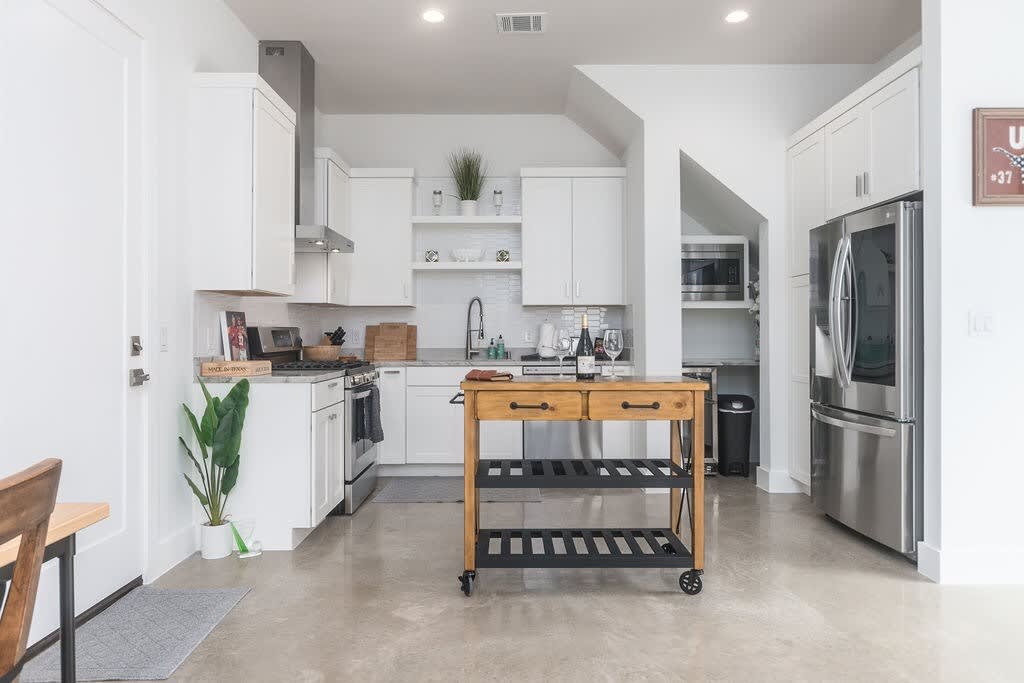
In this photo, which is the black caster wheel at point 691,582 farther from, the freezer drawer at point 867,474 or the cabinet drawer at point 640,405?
the freezer drawer at point 867,474

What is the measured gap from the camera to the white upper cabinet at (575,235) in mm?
5598

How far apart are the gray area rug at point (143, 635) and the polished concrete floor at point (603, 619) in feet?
0.25

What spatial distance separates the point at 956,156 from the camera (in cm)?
303

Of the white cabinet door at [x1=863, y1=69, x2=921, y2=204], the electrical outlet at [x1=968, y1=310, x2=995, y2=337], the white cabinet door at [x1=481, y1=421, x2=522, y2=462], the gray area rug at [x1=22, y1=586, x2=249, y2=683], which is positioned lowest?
the gray area rug at [x1=22, y1=586, x2=249, y2=683]

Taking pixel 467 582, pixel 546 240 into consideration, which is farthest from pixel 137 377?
pixel 546 240

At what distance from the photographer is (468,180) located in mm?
5742

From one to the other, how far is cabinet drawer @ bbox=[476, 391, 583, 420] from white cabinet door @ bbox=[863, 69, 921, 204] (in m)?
2.00

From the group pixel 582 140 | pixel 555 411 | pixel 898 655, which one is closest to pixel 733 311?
pixel 582 140

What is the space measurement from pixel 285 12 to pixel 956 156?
3.64m

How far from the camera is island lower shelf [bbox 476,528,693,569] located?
2.87m

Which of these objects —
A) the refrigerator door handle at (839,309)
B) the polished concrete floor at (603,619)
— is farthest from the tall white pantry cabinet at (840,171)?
the polished concrete floor at (603,619)

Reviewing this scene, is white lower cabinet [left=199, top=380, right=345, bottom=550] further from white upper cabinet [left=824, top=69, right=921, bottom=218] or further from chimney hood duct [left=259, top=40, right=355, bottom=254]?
white upper cabinet [left=824, top=69, right=921, bottom=218]

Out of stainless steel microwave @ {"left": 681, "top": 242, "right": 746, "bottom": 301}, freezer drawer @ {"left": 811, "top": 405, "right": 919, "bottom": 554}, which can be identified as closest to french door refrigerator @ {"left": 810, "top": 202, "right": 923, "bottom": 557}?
freezer drawer @ {"left": 811, "top": 405, "right": 919, "bottom": 554}

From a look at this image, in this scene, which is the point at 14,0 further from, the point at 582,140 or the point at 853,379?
the point at 582,140
